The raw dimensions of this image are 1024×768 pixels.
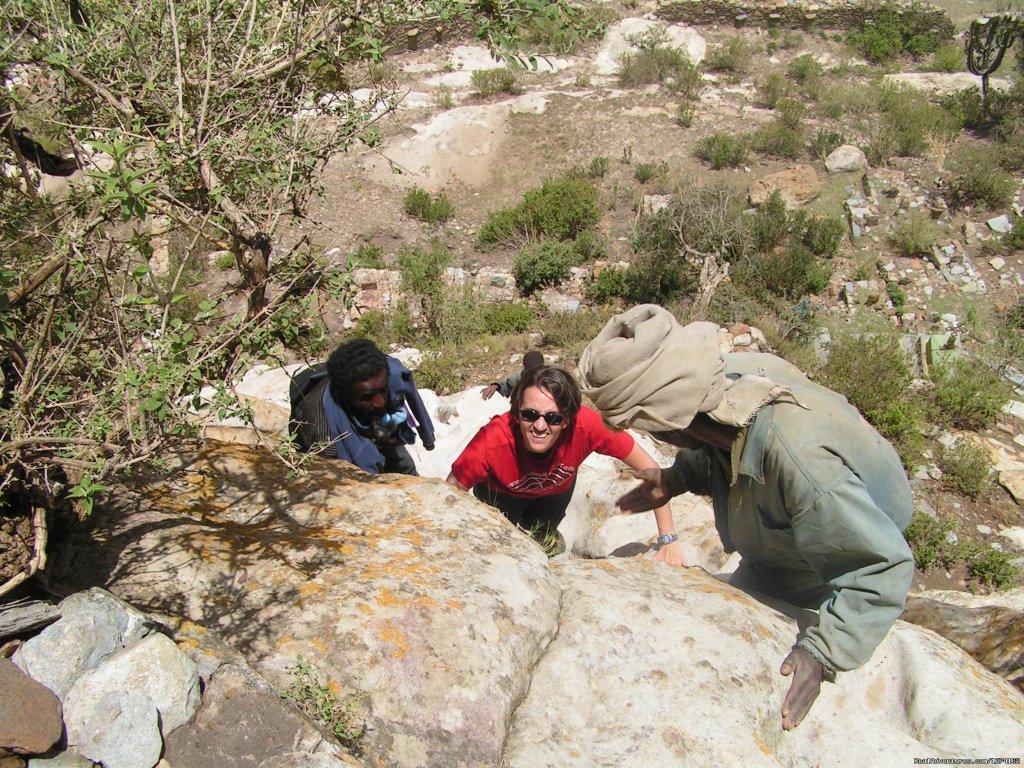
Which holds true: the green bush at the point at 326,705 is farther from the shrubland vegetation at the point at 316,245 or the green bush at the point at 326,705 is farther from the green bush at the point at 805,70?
the green bush at the point at 805,70

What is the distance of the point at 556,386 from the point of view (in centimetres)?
285

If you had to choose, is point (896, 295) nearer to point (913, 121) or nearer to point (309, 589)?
point (913, 121)

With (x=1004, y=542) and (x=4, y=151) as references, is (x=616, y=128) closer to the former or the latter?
(x=1004, y=542)

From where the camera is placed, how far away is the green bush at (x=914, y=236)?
950 cm

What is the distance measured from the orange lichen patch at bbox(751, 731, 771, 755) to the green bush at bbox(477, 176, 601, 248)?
899 centimetres

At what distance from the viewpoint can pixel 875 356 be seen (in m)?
6.73

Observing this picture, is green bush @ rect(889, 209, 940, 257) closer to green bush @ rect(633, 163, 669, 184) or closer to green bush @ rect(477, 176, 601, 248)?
green bush @ rect(633, 163, 669, 184)

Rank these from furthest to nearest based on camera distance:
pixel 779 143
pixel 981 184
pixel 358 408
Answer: pixel 779 143
pixel 981 184
pixel 358 408

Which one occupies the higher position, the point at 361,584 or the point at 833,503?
the point at 833,503

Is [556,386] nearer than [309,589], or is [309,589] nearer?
[309,589]

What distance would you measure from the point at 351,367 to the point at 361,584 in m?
1.28

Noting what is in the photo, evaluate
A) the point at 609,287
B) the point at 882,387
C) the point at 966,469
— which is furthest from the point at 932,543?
the point at 609,287

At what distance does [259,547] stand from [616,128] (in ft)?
40.5

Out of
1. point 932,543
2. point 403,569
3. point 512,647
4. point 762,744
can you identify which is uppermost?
point 403,569
